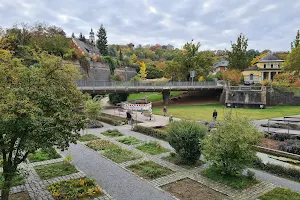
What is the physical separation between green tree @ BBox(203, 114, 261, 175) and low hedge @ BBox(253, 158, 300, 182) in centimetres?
153

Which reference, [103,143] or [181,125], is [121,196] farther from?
[103,143]

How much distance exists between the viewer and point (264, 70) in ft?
193

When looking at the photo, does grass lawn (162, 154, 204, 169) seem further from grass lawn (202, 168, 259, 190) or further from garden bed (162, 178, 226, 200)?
garden bed (162, 178, 226, 200)

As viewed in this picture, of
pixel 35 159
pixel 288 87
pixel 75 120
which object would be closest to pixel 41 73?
pixel 75 120

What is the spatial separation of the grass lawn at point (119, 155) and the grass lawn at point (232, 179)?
15.5 ft

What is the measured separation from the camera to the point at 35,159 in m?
13.5

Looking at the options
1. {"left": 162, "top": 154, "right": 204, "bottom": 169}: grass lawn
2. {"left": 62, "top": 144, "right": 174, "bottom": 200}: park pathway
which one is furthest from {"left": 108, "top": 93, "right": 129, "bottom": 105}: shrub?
{"left": 162, "top": 154, "right": 204, "bottom": 169}: grass lawn

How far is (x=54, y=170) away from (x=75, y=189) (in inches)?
126

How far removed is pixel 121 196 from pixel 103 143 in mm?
8544

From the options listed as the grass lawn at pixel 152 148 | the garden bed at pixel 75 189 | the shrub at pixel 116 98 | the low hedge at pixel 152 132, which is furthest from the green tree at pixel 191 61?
the garden bed at pixel 75 189

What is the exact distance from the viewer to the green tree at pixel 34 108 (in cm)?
666

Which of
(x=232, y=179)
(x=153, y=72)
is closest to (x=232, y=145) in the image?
(x=232, y=179)

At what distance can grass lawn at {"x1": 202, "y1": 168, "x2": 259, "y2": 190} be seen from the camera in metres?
9.90

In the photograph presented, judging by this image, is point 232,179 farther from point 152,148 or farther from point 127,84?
point 127,84
